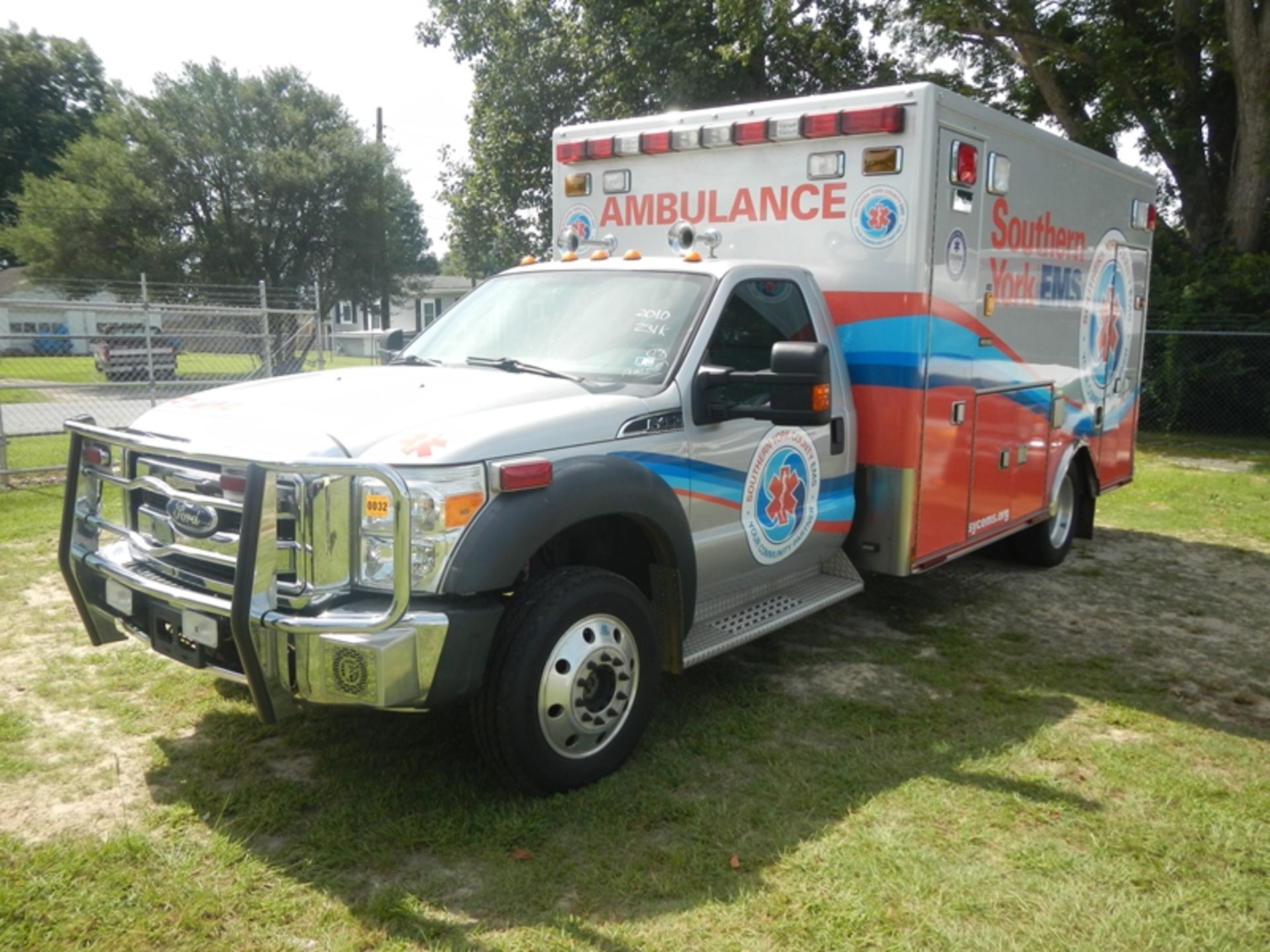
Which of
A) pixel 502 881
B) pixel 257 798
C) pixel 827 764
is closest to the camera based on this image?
pixel 502 881

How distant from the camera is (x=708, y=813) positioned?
3.83 metres

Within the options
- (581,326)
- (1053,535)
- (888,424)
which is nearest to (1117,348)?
(1053,535)

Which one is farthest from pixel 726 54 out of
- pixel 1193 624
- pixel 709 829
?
pixel 709 829

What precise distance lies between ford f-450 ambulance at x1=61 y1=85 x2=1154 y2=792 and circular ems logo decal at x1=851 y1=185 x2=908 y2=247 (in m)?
0.02

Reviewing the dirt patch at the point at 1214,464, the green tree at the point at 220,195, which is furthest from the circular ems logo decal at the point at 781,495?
the green tree at the point at 220,195

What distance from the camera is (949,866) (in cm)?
350

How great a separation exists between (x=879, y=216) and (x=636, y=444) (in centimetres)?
208

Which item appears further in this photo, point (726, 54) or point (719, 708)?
point (726, 54)

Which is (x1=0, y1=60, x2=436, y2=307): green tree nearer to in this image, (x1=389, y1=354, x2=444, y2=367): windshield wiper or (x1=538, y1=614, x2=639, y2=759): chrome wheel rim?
(x1=389, y1=354, x2=444, y2=367): windshield wiper

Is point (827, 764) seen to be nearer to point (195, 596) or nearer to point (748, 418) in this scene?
point (748, 418)

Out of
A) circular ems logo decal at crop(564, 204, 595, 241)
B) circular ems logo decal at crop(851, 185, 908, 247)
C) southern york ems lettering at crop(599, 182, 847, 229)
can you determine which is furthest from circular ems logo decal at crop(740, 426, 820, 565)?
circular ems logo decal at crop(564, 204, 595, 241)

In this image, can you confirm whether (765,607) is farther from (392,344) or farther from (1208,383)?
(1208,383)

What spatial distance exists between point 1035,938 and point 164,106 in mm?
42691

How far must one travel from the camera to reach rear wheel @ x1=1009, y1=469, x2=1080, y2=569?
7.55 m
